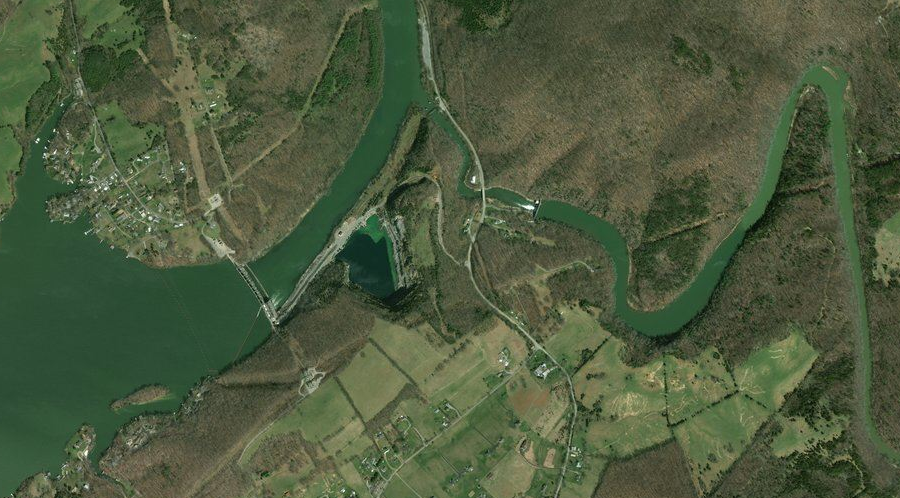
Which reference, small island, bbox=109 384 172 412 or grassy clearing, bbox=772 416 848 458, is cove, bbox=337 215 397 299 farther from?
grassy clearing, bbox=772 416 848 458

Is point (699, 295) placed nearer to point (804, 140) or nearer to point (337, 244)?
point (804, 140)

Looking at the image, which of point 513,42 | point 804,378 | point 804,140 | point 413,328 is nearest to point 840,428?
point 804,378

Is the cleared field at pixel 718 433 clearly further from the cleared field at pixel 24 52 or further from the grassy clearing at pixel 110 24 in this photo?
the cleared field at pixel 24 52

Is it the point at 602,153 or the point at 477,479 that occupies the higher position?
the point at 602,153

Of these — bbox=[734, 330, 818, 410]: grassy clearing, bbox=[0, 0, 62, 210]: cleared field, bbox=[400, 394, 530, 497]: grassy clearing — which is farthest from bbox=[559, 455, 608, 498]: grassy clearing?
bbox=[0, 0, 62, 210]: cleared field

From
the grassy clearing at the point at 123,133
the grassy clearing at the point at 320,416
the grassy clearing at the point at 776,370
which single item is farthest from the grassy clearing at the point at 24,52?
the grassy clearing at the point at 776,370
